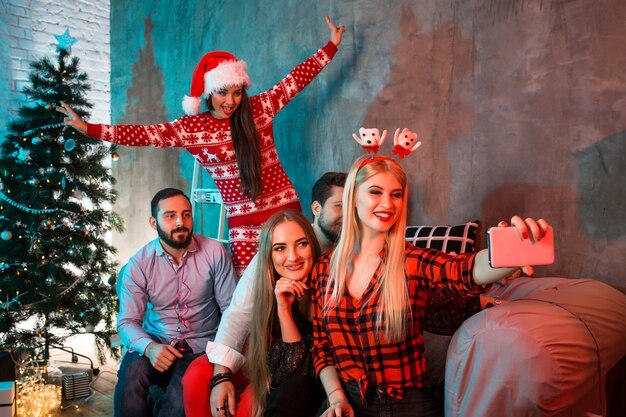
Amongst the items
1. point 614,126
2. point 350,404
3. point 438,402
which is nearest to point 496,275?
point 438,402

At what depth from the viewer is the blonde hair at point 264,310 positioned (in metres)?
1.83

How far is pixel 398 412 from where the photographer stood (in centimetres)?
156

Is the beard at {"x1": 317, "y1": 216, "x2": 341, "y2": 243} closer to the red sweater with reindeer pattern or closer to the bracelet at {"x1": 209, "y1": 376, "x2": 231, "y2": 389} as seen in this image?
the red sweater with reindeer pattern

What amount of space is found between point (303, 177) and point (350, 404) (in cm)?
201

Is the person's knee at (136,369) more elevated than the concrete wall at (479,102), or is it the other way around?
the concrete wall at (479,102)

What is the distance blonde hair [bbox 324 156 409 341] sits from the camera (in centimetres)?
157

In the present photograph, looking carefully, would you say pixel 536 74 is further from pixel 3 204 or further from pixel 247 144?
pixel 3 204

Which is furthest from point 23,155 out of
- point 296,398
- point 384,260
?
point 384,260

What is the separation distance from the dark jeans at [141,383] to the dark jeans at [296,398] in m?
0.57

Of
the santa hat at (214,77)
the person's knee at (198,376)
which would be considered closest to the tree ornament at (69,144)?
the santa hat at (214,77)

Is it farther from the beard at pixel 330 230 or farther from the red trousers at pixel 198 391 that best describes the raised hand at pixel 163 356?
the beard at pixel 330 230

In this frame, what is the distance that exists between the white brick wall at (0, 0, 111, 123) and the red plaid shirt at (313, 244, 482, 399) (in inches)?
147

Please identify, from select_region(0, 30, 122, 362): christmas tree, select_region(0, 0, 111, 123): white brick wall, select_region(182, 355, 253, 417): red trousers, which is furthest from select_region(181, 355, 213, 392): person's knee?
select_region(0, 0, 111, 123): white brick wall

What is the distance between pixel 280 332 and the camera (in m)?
1.91
